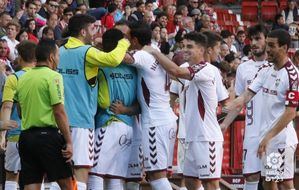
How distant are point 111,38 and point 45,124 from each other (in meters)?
1.83

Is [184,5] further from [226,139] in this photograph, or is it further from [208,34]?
[208,34]

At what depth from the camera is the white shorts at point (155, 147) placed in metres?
14.9

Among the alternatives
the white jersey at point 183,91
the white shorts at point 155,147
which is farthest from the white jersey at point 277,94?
the white shorts at point 155,147

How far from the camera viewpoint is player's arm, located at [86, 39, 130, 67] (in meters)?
14.1

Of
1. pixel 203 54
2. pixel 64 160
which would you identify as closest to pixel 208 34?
pixel 203 54

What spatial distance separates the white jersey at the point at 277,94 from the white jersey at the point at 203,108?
55 cm

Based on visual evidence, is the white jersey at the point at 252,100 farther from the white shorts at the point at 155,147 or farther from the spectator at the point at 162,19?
the spectator at the point at 162,19

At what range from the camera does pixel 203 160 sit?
592 inches

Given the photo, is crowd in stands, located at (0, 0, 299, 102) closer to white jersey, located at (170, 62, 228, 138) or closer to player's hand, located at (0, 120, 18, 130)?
white jersey, located at (170, 62, 228, 138)

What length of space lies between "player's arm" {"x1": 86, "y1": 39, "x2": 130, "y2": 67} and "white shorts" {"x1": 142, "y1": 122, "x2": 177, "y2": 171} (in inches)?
50.4

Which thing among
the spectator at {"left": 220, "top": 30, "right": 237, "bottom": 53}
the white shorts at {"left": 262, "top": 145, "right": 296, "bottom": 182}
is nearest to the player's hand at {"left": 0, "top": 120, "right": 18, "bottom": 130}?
the white shorts at {"left": 262, "top": 145, "right": 296, "bottom": 182}

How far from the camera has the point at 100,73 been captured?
577 inches

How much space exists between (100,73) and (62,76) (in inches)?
21.2

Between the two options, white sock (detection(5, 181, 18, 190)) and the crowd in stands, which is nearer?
white sock (detection(5, 181, 18, 190))
